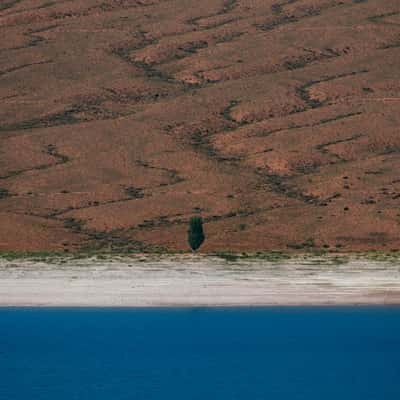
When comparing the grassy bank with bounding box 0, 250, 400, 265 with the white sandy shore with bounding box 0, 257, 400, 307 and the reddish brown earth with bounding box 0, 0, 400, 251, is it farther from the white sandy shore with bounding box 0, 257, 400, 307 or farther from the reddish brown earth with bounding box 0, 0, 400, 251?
the reddish brown earth with bounding box 0, 0, 400, 251

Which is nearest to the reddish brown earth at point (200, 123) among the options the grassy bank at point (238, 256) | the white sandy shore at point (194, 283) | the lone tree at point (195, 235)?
the lone tree at point (195, 235)

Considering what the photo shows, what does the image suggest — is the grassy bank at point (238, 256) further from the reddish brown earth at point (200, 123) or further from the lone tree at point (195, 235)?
the reddish brown earth at point (200, 123)

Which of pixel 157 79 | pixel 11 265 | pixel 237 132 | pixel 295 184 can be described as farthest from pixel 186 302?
pixel 157 79

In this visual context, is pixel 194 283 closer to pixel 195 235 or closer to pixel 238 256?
pixel 238 256

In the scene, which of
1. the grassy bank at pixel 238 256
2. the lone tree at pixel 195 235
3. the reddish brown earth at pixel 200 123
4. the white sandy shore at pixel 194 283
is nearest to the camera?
the white sandy shore at pixel 194 283

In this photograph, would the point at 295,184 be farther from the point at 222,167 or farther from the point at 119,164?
the point at 119,164

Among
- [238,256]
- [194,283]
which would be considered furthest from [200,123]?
[194,283]
